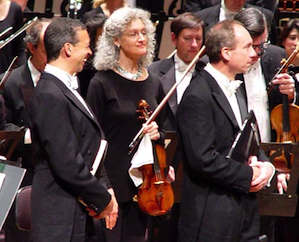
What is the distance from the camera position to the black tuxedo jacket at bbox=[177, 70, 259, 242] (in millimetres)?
3807

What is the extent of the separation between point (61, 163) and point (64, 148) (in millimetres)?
71

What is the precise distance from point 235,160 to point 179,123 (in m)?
0.33

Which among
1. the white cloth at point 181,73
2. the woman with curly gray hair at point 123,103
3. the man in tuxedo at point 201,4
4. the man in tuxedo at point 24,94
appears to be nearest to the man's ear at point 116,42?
the woman with curly gray hair at point 123,103

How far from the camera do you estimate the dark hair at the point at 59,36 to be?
3.79 metres

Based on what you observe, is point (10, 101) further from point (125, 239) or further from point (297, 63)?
Answer: point (297, 63)

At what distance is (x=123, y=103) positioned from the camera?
4.46m

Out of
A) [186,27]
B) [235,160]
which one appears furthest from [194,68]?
[235,160]

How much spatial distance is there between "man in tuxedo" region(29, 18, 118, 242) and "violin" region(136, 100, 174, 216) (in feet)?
1.63

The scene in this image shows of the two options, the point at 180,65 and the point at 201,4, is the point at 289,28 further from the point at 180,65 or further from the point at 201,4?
the point at 180,65

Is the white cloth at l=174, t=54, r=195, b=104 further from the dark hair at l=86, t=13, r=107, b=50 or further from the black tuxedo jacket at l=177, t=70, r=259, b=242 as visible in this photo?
the black tuxedo jacket at l=177, t=70, r=259, b=242

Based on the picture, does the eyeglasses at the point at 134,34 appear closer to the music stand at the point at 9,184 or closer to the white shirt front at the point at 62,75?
the white shirt front at the point at 62,75

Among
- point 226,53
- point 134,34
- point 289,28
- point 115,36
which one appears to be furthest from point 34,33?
point 289,28

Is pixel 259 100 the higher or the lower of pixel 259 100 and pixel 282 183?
the higher

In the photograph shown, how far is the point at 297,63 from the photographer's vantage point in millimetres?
5551
